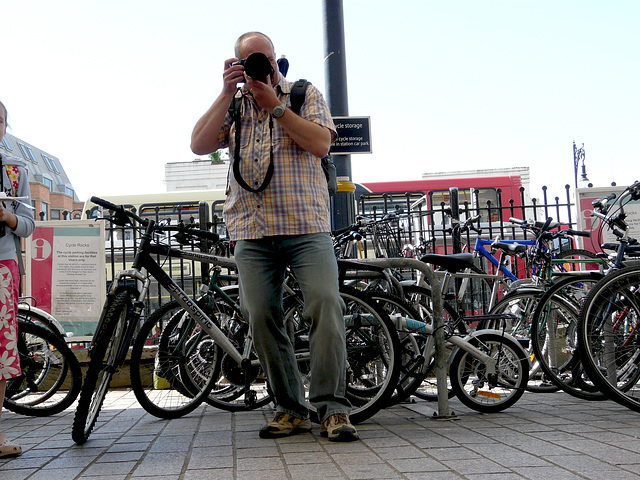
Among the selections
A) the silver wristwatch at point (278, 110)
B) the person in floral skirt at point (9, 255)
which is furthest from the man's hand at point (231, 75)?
the person in floral skirt at point (9, 255)

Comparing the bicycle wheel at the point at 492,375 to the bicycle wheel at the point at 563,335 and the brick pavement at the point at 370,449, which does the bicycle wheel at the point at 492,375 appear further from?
the bicycle wheel at the point at 563,335

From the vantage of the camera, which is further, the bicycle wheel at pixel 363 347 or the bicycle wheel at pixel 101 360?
the bicycle wheel at pixel 363 347

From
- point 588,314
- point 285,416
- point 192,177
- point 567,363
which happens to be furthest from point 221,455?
point 192,177

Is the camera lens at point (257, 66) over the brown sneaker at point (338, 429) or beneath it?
over

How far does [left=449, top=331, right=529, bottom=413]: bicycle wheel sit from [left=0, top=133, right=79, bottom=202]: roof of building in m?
51.0

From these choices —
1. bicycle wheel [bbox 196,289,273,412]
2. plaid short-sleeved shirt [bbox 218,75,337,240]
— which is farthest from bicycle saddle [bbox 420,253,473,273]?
bicycle wheel [bbox 196,289,273,412]

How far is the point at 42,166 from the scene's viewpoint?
5781 centimetres

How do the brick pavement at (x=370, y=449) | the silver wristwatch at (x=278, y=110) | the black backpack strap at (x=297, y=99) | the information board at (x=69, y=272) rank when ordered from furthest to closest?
1. the information board at (x=69, y=272)
2. the black backpack strap at (x=297, y=99)
3. the silver wristwatch at (x=278, y=110)
4. the brick pavement at (x=370, y=449)

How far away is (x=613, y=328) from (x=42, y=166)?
60.3 meters

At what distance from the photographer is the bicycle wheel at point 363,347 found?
3830mm

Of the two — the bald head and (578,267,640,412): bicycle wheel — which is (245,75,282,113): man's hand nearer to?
the bald head

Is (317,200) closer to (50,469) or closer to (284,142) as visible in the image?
(284,142)

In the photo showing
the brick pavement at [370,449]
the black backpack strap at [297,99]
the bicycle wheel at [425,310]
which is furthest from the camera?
the bicycle wheel at [425,310]

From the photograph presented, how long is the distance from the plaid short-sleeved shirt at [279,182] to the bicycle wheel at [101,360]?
0.72m
